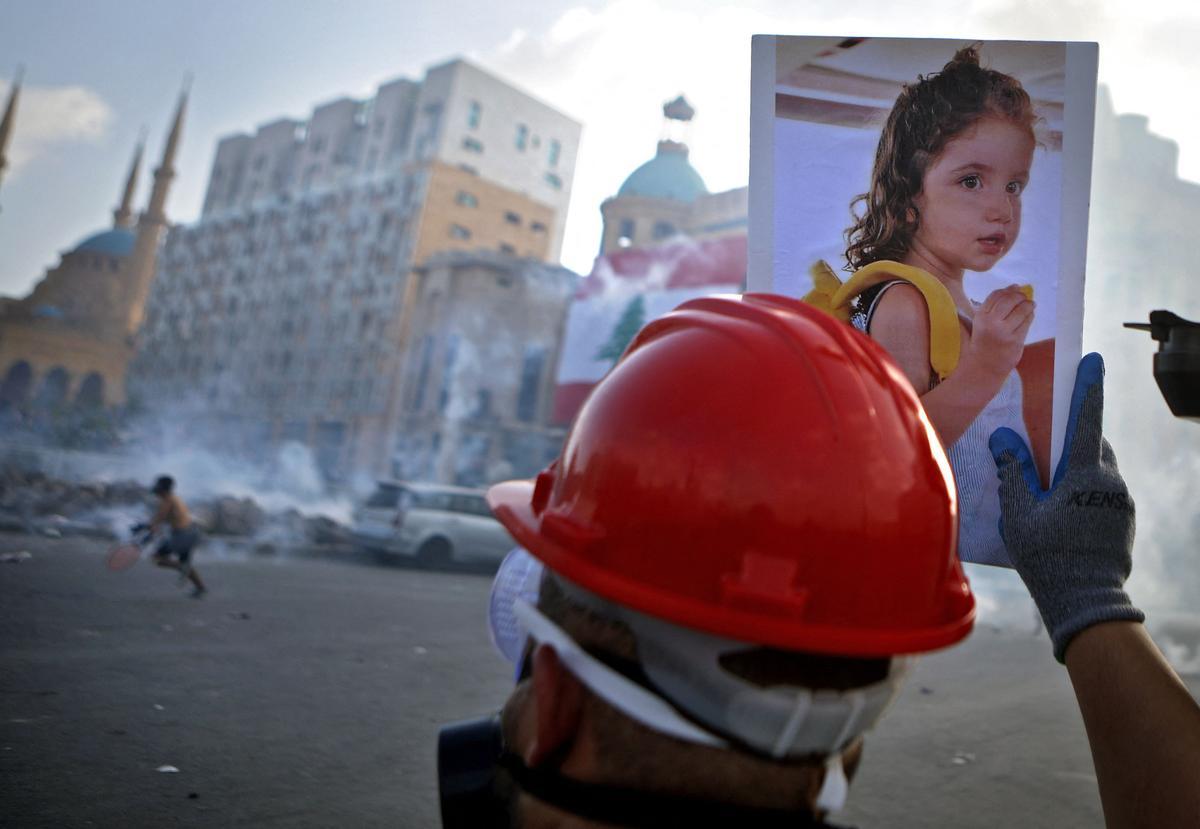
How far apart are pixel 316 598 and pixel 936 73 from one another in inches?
432

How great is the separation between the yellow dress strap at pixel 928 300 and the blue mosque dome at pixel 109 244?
8414cm

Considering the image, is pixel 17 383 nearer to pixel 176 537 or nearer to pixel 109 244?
pixel 109 244

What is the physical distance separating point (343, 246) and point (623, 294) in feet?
71.1

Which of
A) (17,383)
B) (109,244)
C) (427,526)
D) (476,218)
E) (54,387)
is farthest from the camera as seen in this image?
(109,244)

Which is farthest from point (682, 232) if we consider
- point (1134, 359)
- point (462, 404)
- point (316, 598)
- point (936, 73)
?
point (936, 73)

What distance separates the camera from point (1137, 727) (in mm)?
→ 1271

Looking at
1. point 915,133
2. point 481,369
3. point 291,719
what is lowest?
point 291,719

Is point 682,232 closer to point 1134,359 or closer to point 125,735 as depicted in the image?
point 1134,359

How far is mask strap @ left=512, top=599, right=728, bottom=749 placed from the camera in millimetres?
1021

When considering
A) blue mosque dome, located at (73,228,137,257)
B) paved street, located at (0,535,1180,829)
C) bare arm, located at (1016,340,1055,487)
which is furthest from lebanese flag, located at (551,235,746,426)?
blue mosque dome, located at (73,228,137,257)

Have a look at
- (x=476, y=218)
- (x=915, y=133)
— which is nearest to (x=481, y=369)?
(x=476, y=218)

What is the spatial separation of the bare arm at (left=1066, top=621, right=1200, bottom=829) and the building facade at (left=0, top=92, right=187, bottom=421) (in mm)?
71043

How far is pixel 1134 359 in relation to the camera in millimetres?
14586

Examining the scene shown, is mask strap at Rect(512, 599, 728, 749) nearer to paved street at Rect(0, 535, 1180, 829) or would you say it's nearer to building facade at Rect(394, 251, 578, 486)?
paved street at Rect(0, 535, 1180, 829)
